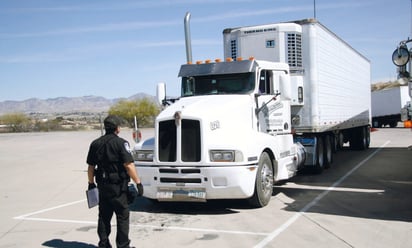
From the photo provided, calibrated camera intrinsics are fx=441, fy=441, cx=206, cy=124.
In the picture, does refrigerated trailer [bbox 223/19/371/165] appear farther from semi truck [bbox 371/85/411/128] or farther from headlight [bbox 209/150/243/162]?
semi truck [bbox 371/85/411/128]

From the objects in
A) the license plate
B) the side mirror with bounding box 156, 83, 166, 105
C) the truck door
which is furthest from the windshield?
the license plate

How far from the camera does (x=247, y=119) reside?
8.85 m

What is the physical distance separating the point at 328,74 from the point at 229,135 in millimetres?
6344

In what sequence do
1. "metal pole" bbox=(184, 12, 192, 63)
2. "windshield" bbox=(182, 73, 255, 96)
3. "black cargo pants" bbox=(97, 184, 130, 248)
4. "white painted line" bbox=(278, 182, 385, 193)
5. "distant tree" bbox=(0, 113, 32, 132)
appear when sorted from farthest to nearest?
1. "distant tree" bbox=(0, 113, 32, 132)
2. "metal pole" bbox=(184, 12, 192, 63)
3. "white painted line" bbox=(278, 182, 385, 193)
4. "windshield" bbox=(182, 73, 255, 96)
5. "black cargo pants" bbox=(97, 184, 130, 248)

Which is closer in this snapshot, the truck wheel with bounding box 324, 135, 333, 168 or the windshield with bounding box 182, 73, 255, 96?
the windshield with bounding box 182, 73, 255, 96

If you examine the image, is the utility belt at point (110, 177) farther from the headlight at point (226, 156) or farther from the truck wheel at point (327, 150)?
the truck wheel at point (327, 150)

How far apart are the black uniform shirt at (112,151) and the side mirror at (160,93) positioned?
4.31m

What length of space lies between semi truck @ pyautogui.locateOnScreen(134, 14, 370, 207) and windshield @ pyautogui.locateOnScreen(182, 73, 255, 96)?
2 centimetres

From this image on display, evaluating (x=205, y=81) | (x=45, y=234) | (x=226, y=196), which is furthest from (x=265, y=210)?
(x=45, y=234)

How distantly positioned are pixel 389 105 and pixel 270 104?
111ft

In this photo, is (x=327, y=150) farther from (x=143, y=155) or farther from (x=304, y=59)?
(x=143, y=155)

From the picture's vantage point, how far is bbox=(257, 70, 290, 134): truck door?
935 centimetres

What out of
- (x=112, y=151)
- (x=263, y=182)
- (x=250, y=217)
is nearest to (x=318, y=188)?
(x=263, y=182)

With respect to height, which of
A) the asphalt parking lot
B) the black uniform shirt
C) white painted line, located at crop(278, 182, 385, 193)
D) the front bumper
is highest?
the black uniform shirt
